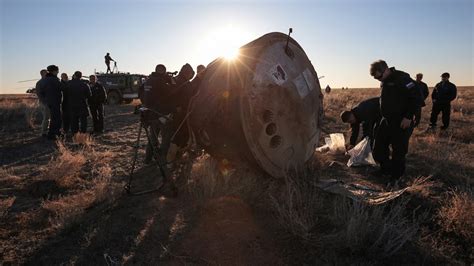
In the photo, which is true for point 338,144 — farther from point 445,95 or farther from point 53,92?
point 53,92

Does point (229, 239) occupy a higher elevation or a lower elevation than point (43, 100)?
lower

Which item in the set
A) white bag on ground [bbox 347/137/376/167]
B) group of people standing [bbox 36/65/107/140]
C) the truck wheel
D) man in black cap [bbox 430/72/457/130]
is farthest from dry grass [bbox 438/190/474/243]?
the truck wheel

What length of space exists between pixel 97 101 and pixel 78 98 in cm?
97

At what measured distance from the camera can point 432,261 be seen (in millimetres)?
3217

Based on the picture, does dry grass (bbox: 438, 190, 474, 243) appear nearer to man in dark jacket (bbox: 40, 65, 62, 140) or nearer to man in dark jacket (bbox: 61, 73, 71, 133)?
man in dark jacket (bbox: 40, 65, 62, 140)

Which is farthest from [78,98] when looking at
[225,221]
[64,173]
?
[225,221]

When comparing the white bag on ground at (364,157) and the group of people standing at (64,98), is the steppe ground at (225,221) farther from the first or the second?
the group of people standing at (64,98)

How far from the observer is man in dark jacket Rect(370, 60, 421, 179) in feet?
18.1

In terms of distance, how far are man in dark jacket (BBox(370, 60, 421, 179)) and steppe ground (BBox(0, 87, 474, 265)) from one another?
18.9 inches

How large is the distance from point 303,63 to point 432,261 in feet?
10.4

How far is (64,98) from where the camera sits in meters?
10.8

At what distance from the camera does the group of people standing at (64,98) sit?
994cm

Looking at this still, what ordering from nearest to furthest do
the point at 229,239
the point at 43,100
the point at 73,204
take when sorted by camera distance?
the point at 229,239, the point at 73,204, the point at 43,100

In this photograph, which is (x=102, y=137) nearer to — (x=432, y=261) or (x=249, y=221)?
(x=249, y=221)
